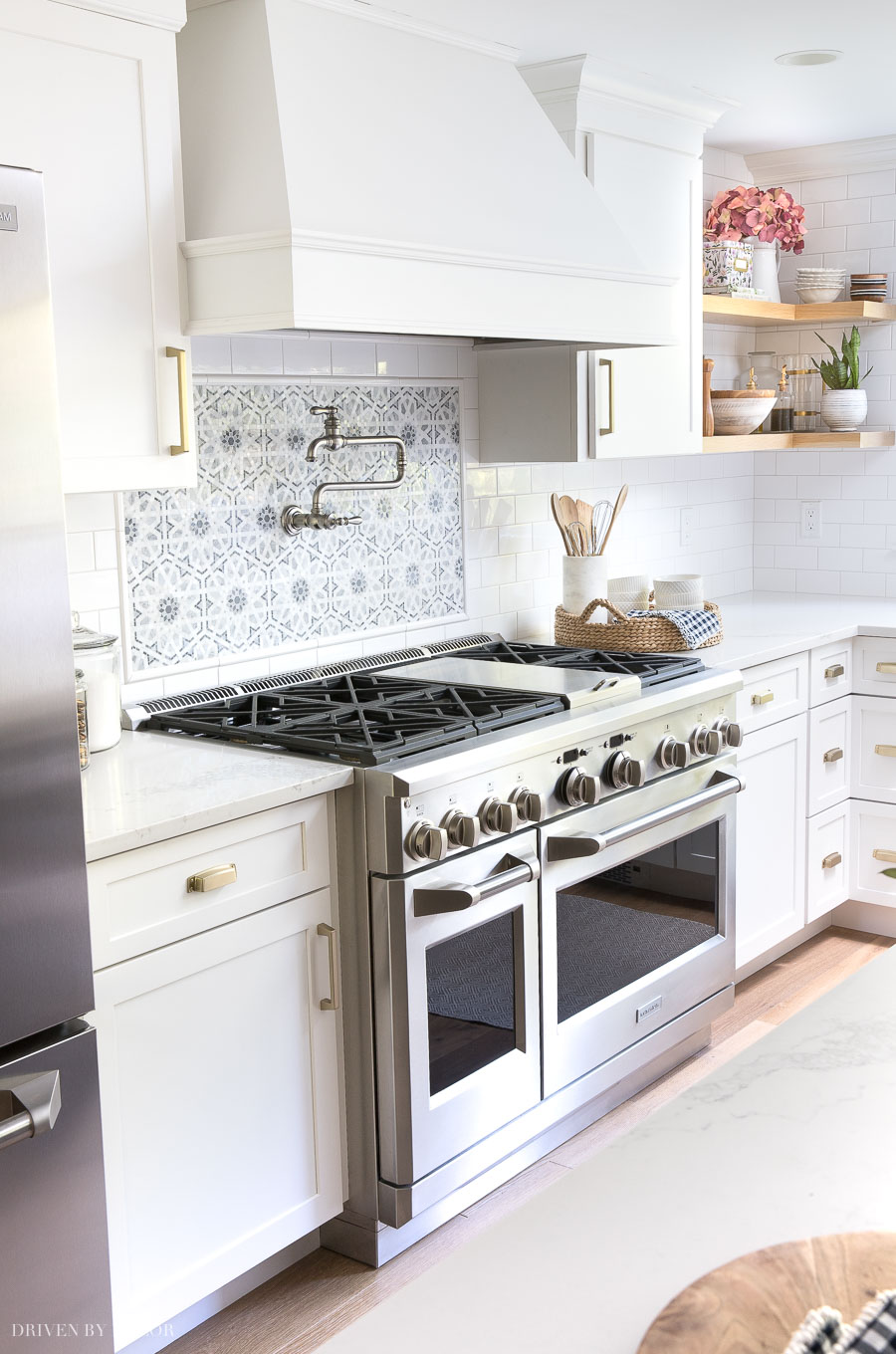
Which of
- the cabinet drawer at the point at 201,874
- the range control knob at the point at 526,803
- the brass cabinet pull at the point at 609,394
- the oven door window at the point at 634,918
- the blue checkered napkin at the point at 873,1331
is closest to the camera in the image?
the blue checkered napkin at the point at 873,1331

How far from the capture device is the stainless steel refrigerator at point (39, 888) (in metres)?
1.54

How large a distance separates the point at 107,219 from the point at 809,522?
3.12 m

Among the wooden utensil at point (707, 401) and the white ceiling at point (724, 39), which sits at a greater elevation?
the white ceiling at point (724, 39)

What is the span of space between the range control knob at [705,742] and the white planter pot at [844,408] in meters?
1.71

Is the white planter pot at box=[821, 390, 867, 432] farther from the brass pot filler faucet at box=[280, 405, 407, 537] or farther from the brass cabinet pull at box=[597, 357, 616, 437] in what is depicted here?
the brass pot filler faucet at box=[280, 405, 407, 537]

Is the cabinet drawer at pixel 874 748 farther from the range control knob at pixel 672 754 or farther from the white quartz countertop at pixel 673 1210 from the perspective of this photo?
the white quartz countertop at pixel 673 1210

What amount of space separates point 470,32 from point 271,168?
0.84 meters

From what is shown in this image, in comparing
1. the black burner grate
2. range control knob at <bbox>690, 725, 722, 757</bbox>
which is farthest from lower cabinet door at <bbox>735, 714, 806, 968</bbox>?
the black burner grate

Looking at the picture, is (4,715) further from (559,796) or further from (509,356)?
(509,356)

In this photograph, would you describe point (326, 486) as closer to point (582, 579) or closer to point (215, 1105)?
point (582, 579)

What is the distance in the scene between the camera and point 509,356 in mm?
3391

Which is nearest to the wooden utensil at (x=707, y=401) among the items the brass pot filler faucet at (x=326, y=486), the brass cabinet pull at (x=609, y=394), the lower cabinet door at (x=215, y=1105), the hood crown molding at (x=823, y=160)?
the brass cabinet pull at (x=609, y=394)

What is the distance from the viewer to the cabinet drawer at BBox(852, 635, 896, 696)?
3.88 meters

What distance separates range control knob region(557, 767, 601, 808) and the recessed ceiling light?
186 centimetres
